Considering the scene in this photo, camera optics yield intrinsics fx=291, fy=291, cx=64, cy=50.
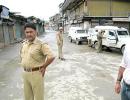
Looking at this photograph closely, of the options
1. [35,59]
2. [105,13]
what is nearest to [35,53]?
[35,59]

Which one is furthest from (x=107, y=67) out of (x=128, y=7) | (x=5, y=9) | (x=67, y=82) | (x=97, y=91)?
(x=128, y=7)

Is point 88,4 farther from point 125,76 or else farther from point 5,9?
point 125,76

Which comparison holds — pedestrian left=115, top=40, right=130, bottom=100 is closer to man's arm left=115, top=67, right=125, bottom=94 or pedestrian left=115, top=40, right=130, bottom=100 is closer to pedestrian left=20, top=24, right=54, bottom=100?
man's arm left=115, top=67, right=125, bottom=94

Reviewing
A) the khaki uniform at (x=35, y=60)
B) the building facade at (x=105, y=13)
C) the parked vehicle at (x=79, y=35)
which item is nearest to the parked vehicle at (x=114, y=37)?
the parked vehicle at (x=79, y=35)

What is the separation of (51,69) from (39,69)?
765cm

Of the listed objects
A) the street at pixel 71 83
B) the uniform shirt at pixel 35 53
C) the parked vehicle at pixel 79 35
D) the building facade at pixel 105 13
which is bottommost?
the street at pixel 71 83

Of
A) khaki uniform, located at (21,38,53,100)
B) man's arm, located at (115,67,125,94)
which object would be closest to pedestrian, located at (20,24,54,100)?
khaki uniform, located at (21,38,53,100)

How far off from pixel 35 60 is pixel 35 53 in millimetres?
128

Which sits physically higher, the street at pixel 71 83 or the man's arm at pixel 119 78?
the man's arm at pixel 119 78

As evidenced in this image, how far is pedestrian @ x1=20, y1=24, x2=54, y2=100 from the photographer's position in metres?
5.20

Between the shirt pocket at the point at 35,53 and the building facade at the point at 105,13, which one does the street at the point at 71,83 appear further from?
the building facade at the point at 105,13

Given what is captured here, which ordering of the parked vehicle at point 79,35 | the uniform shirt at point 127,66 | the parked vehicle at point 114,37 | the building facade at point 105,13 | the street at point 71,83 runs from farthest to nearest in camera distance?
the building facade at point 105,13 → the parked vehicle at point 79,35 → the parked vehicle at point 114,37 → the street at point 71,83 → the uniform shirt at point 127,66

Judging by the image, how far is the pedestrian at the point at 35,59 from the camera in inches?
205

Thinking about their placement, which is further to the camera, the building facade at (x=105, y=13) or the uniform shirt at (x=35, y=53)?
the building facade at (x=105, y=13)
